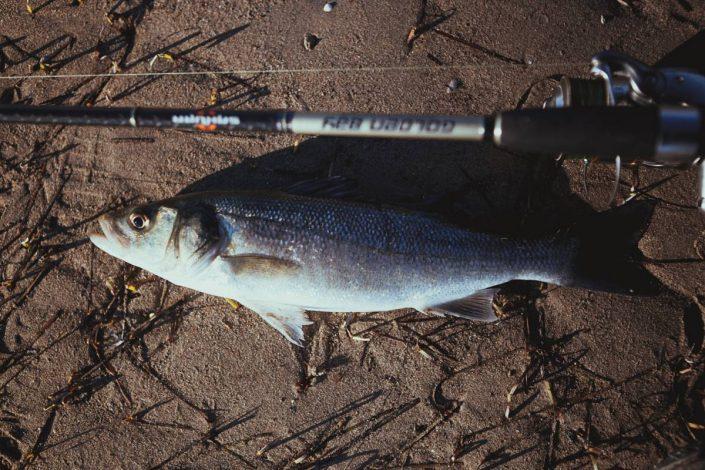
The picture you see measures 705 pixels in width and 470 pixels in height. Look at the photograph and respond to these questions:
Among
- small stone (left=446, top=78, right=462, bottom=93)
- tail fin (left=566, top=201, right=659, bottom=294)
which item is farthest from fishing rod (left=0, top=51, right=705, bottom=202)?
small stone (left=446, top=78, right=462, bottom=93)

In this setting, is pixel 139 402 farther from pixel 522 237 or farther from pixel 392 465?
pixel 522 237

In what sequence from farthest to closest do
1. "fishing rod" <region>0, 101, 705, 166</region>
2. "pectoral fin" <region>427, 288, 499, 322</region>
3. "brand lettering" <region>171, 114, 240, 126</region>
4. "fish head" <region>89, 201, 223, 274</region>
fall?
"pectoral fin" <region>427, 288, 499, 322</region>, "fish head" <region>89, 201, 223, 274</region>, "brand lettering" <region>171, 114, 240, 126</region>, "fishing rod" <region>0, 101, 705, 166</region>

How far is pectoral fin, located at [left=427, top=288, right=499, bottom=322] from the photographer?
2695 mm

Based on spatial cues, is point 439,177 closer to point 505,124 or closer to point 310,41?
point 505,124

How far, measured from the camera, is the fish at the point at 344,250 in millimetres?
2576

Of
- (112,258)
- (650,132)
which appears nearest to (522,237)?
(650,132)

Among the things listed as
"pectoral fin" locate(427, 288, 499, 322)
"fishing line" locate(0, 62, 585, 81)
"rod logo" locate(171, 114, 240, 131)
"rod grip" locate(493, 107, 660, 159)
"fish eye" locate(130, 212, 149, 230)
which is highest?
"fishing line" locate(0, 62, 585, 81)

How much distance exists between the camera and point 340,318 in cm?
300

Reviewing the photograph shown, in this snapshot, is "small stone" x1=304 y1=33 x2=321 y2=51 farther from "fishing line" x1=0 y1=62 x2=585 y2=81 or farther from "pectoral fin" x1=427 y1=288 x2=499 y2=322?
"pectoral fin" x1=427 y1=288 x2=499 y2=322

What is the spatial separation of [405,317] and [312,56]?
185 centimetres

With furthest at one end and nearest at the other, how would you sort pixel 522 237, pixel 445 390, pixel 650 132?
pixel 445 390
pixel 522 237
pixel 650 132

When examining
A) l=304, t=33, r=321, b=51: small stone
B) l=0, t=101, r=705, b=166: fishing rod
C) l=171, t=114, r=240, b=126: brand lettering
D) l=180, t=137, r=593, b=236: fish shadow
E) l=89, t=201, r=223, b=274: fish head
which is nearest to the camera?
l=0, t=101, r=705, b=166: fishing rod

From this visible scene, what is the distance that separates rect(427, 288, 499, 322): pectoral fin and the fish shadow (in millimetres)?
450

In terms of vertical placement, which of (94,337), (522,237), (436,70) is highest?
(436,70)
